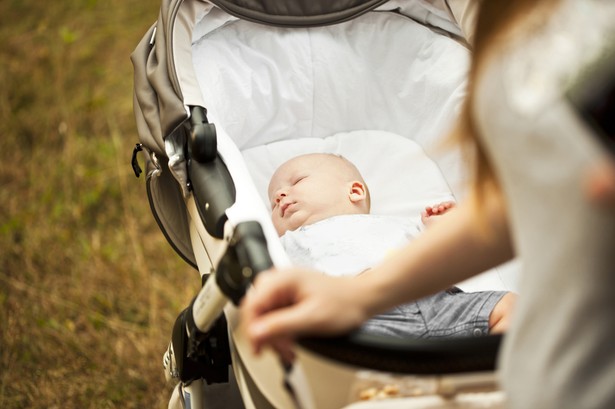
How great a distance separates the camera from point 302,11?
161cm

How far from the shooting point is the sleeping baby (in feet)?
3.75

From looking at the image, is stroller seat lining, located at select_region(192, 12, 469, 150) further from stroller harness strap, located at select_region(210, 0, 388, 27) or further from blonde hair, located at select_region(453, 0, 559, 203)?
blonde hair, located at select_region(453, 0, 559, 203)

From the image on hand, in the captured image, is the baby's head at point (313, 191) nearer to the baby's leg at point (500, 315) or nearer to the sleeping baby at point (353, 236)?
the sleeping baby at point (353, 236)

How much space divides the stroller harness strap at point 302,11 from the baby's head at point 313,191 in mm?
281

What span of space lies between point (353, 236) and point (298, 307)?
582 mm

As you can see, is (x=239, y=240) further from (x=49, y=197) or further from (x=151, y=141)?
(x=49, y=197)

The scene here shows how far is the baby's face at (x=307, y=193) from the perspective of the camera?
145cm

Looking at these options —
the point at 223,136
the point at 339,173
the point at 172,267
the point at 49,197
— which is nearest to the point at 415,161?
the point at 339,173

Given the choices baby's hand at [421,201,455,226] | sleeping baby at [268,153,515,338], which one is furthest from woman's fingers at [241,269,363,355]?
baby's hand at [421,201,455,226]

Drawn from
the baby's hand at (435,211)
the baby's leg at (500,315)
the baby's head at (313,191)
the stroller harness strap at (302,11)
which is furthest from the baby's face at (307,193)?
the baby's leg at (500,315)

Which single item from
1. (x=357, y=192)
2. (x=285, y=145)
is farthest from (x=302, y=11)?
(x=357, y=192)

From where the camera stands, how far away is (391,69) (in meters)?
1.69

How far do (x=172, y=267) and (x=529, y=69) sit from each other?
56.7 inches

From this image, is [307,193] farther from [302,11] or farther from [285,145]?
[302,11]
